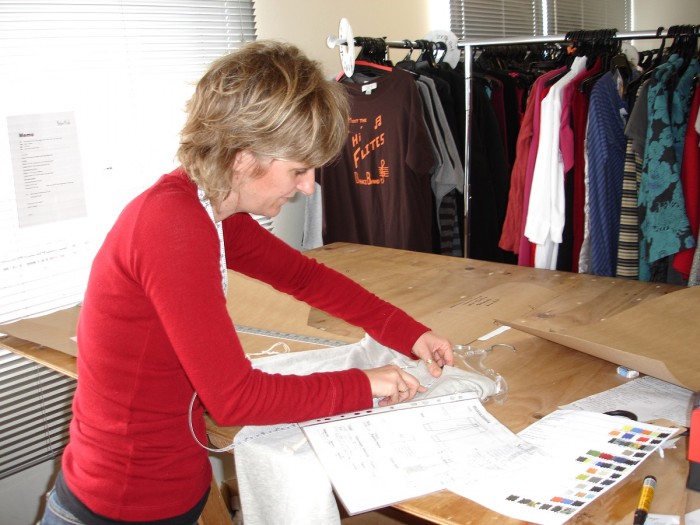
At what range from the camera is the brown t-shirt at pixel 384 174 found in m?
2.71

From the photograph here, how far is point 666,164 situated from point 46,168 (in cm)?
198

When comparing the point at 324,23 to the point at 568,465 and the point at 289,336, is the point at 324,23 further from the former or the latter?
the point at 568,465

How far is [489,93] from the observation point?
312 cm

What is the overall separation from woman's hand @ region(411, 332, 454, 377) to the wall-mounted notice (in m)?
1.55

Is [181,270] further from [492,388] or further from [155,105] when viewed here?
[155,105]


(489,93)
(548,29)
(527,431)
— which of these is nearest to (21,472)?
(527,431)

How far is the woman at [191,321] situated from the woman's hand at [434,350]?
198 mm

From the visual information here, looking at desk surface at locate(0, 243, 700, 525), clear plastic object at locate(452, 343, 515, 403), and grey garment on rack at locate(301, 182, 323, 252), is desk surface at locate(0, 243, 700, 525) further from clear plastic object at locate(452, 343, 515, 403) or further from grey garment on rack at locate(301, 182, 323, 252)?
grey garment on rack at locate(301, 182, 323, 252)

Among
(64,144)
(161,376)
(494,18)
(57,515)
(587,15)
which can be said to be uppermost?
(587,15)

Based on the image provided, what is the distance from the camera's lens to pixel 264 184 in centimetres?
109

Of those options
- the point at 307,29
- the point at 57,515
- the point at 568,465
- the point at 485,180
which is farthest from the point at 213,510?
the point at 307,29

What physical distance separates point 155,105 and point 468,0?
7.20 feet

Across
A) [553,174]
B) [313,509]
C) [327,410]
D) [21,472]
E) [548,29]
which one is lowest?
[21,472]

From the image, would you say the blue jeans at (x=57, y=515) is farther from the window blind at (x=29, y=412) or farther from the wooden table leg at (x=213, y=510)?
the window blind at (x=29, y=412)
